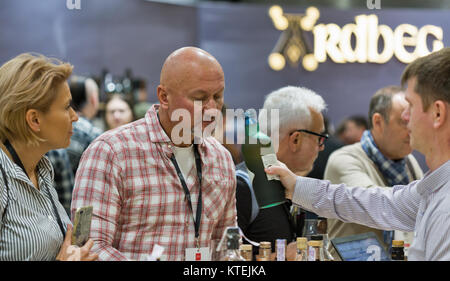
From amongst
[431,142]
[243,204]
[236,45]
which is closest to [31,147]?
[243,204]

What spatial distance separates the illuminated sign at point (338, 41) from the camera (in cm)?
765

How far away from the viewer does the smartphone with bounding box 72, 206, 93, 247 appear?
1.77m

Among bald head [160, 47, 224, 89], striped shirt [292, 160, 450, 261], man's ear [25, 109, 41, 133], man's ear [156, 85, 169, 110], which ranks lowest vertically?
striped shirt [292, 160, 450, 261]

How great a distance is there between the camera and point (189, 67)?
2004 millimetres

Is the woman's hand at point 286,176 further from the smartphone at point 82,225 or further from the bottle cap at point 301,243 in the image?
the smartphone at point 82,225

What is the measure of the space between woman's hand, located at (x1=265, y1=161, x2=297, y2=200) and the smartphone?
2.19 feet

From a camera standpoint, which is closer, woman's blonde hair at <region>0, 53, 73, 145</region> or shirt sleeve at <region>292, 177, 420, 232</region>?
woman's blonde hair at <region>0, 53, 73, 145</region>

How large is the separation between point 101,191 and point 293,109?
3.49ft

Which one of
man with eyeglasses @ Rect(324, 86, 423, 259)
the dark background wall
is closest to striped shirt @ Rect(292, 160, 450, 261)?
man with eyeglasses @ Rect(324, 86, 423, 259)

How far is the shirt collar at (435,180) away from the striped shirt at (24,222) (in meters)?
1.15

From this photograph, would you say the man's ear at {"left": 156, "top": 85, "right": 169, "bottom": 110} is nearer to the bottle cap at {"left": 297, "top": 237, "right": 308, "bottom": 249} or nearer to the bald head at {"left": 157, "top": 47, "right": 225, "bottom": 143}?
the bald head at {"left": 157, "top": 47, "right": 225, "bottom": 143}

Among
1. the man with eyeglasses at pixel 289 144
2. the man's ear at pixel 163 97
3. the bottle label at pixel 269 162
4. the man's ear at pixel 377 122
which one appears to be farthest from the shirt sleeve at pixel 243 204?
the man's ear at pixel 377 122

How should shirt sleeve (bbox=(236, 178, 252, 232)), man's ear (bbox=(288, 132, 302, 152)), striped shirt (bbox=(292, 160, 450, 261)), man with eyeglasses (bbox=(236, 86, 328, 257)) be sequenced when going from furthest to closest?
1. man's ear (bbox=(288, 132, 302, 152))
2. man with eyeglasses (bbox=(236, 86, 328, 257))
3. shirt sleeve (bbox=(236, 178, 252, 232))
4. striped shirt (bbox=(292, 160, 450, 261))

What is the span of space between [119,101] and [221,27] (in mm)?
2370
